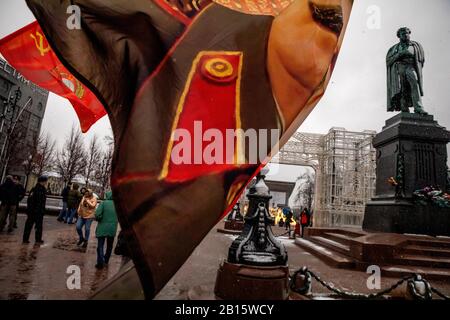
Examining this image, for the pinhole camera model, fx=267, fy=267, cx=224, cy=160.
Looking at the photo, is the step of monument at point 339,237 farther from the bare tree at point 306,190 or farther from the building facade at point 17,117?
the bare tree at point 306,190

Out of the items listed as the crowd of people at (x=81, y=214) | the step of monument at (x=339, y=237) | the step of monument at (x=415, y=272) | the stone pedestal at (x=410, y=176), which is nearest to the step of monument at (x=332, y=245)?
the step of monument at (x=339, y=237)

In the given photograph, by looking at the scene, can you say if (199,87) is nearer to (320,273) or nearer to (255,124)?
(255,124)

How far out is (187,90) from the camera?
5.74 ft

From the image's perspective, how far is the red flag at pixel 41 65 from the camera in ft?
11.1

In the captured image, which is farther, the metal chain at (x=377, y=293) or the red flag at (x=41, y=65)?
the red flag at (x=41, y=65)

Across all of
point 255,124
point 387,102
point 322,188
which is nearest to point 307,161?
point 322,188

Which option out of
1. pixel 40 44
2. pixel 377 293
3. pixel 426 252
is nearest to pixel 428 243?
pixel 426 252

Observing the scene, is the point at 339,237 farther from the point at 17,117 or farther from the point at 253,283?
the point at 17,117

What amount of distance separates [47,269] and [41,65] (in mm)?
3449

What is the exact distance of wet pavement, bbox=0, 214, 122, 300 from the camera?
3500mm

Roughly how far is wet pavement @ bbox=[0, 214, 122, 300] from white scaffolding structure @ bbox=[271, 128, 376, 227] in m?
19.9

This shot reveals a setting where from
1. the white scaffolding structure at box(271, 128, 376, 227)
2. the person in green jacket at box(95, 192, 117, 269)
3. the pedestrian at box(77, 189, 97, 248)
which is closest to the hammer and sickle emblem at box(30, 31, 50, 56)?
the person in green jacket at box(95, 192, 117, 269)

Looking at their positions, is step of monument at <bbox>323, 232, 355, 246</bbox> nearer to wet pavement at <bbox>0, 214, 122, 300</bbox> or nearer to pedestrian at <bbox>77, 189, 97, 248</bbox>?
wet pavement at <bbox>0, 214, 122, 300</bbox>

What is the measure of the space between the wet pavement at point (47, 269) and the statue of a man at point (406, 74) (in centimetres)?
980
